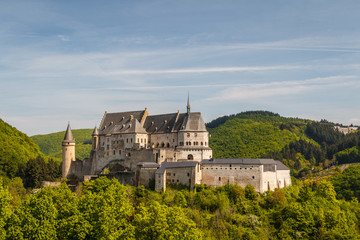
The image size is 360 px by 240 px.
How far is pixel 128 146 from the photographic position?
71.6m

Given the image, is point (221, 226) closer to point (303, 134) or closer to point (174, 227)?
point (174, 227)

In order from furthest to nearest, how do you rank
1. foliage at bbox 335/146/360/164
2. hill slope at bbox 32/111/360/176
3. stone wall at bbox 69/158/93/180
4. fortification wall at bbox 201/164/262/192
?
foliage at bbox 335/146/360/164
hill slope at bbox 32/111/360/176
stone wall at bbox 69/158/93/180
fortification wall at bbox 201/164/262/192

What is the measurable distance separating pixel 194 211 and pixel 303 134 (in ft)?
374

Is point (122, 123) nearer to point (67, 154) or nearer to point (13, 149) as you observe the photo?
point (67, 154)

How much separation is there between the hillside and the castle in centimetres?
7058

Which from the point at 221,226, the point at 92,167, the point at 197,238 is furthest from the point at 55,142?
the point at 197,238

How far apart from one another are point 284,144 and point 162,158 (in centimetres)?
8015

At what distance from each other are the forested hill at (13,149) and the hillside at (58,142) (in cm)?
4357

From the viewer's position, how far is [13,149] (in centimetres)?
8419

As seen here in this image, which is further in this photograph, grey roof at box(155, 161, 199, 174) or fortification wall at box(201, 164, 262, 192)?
grey roof at box(155, 161, 199, 174)

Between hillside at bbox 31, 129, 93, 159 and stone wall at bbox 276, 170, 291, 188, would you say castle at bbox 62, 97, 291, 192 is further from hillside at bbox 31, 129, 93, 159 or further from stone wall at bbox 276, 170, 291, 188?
hillside at bbox 31, 129, 93, 159

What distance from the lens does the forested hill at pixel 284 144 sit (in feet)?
407

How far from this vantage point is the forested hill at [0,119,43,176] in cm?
7762

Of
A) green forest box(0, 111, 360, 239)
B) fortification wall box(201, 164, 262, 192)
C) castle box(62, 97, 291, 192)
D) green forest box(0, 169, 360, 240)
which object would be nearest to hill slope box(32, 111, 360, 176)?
green forest box(0, 111, 360, 239)
